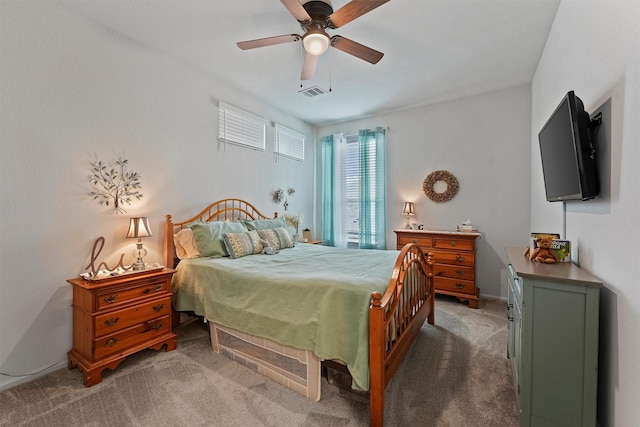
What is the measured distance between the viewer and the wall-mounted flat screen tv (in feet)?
4.72

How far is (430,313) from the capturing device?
3.11 metres

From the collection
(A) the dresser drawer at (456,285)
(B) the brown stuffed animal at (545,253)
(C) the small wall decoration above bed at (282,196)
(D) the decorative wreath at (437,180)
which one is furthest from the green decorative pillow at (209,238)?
(D) the decorative wreath at (437,180)

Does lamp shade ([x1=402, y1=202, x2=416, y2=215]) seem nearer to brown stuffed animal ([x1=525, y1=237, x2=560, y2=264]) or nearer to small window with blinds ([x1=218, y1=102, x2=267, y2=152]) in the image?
small window with blinds ([x1=218, y1=102, x2=267, y2=152])

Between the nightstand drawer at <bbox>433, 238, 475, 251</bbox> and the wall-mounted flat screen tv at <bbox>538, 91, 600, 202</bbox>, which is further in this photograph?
the nightstand drawer at <bbox>433, 238, 475, 251</bbox>

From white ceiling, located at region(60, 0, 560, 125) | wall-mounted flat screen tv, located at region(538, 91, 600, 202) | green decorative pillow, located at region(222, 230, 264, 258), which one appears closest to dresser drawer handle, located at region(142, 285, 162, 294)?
green decorative pillow, located at region(222, 230, 264, 258)

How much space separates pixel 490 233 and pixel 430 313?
67.3 inches

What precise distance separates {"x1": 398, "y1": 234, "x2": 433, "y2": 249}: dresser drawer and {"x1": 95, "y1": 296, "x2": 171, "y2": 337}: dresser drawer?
3127 mm

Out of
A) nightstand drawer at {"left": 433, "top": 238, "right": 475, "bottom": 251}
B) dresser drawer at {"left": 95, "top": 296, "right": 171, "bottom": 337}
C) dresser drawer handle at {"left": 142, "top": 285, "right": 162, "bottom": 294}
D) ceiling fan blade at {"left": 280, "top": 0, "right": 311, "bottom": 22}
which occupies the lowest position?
dresser drawer at {"left": 95, "top": 296, "right": 171, "bottom": 337}

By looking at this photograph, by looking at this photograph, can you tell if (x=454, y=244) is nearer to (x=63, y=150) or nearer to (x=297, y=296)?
(x=297, y=296)

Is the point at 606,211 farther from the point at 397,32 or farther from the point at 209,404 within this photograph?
the point at 209,404

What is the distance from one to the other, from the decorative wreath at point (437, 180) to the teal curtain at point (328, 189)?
1.67 meters

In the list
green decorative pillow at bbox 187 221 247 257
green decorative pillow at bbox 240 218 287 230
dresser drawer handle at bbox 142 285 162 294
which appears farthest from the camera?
green decorative pillow at bbox 240 218 287 230

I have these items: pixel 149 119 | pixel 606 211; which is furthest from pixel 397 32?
pixel 149 119

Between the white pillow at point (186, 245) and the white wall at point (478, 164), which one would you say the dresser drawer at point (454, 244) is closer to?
the white wall at point (478, 164)
